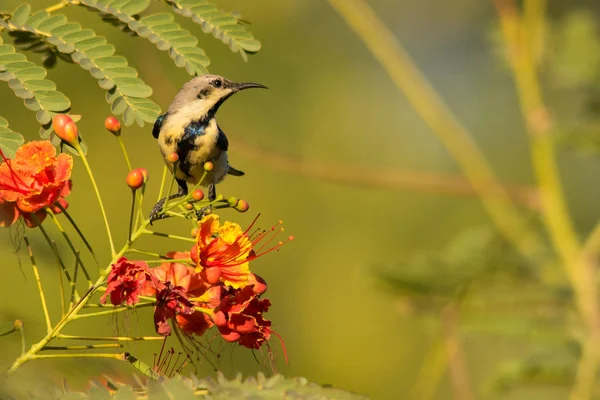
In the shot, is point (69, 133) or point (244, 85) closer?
point (69, 133)

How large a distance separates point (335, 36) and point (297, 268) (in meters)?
4.50

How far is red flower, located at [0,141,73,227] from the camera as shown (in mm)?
1892

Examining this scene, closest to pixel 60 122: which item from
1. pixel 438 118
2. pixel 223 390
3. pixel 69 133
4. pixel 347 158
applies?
pixel 69 133

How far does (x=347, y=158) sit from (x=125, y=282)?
36.5ft

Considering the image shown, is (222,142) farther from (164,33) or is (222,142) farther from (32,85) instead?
(32,85)

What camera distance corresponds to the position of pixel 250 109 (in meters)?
12.4

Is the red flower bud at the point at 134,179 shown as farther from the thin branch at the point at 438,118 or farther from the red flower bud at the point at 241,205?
the thin branch at the point at 438,118

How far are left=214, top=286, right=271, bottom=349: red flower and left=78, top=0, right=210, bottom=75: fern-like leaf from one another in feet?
2.13

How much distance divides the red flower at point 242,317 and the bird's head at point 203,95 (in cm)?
129

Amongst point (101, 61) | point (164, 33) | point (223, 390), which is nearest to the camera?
point (223, 390)

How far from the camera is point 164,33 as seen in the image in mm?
2285

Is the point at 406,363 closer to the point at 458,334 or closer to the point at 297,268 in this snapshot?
the point at 297,268

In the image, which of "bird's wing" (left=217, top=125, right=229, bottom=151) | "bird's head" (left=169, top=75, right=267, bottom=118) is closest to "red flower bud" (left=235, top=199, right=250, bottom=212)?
"bird's wing" (left=217, top=125, right=229, bottom=151)

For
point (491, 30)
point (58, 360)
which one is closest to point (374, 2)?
point (491, 30)
